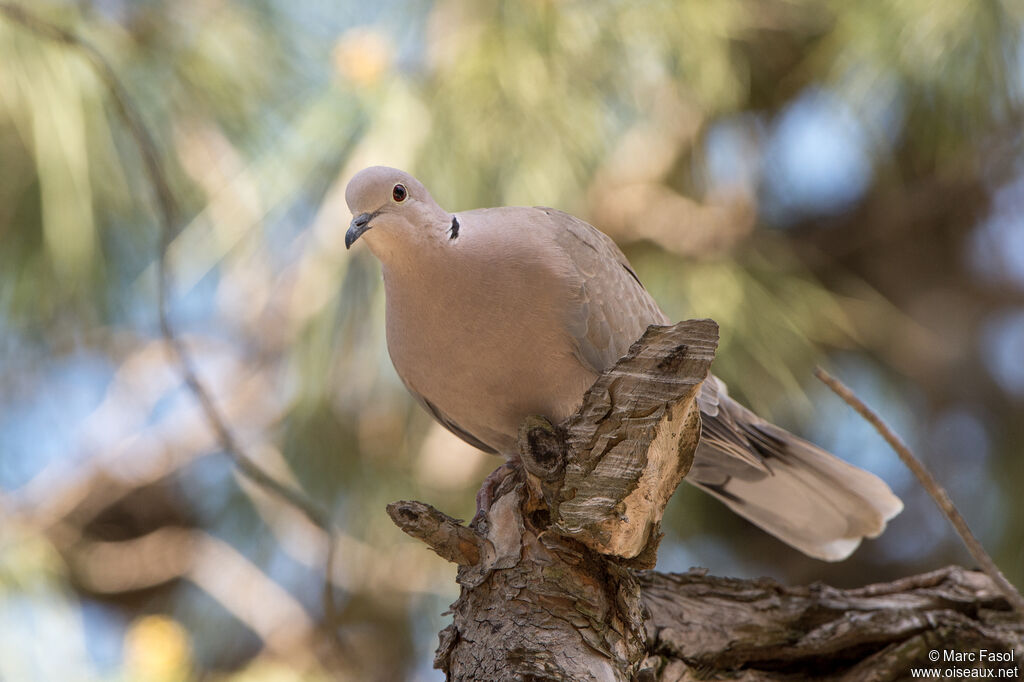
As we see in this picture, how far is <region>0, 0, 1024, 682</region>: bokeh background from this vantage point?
11.5 ft

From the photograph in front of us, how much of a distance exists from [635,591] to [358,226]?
36.9 inches

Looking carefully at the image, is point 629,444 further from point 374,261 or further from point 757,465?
point 374,261

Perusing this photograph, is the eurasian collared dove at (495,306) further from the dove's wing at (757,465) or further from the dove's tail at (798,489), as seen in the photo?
the dove's tail at (798,489)

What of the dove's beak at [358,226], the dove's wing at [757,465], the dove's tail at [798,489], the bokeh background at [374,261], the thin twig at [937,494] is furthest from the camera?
the bokeh background at [374,261]

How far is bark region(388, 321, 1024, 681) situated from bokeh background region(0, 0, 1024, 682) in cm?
138

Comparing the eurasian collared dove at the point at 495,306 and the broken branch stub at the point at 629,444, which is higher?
the eurasian collared dove at the point at 495,306

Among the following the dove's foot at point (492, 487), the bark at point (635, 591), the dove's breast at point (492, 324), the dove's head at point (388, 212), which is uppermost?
Result: the dove's head at point (388, 212)

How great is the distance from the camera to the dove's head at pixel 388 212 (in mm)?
2252

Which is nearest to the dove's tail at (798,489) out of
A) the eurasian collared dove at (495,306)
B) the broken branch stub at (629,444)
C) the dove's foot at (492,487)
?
the eurasian collared dove at (495,306)

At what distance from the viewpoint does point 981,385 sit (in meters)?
4.27

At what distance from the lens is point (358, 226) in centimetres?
223

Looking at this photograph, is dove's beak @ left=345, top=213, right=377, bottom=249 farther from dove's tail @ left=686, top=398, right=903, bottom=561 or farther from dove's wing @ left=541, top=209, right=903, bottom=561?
dove's tail @ left=686, top=398, right=903, bottom=561

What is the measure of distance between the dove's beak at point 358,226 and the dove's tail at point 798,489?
3.23ft

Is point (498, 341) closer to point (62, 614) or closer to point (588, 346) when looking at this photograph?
point (588, 346)
